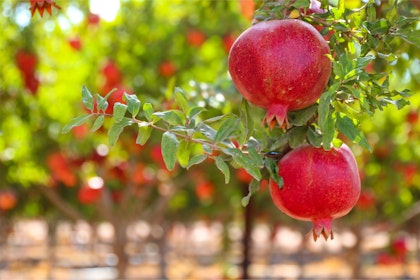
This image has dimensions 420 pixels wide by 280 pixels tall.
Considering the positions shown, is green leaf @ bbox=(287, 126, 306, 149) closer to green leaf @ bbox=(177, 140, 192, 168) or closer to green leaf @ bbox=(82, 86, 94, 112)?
green leaf @ bbox=(177, 140, 192, 168)

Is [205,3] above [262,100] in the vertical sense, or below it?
above

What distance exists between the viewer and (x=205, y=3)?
3.16 meters

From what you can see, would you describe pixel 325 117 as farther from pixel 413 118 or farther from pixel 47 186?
pixel 47 186

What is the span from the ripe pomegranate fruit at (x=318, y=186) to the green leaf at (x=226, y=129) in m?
0.12

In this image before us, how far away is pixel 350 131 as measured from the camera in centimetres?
128

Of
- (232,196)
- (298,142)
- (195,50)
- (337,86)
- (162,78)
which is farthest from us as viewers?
(232,196)

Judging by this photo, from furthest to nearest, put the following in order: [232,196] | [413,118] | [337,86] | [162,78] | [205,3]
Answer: [232,196] → [162,78] → [413,118] → [205,3] → [337,86]

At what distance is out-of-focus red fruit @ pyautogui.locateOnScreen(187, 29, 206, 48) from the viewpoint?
6711 millimetres

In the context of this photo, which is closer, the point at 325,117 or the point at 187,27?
the point at 325,117

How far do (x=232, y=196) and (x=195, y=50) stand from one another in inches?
111

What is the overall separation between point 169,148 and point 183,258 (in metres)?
22.4

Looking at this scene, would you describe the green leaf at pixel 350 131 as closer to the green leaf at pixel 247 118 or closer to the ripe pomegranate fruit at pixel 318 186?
the ripe pomegranate fruit at pixel 318 186

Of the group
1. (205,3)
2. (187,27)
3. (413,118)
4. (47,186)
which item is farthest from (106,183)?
(205,3)

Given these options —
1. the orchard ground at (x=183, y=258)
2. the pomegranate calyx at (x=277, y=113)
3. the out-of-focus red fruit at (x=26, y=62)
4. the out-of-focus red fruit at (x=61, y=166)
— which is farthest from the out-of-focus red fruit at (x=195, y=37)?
the orchard ground at (x=183, y=258)
